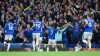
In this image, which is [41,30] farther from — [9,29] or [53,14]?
[9,29]

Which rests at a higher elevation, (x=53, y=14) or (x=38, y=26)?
(x=53, y=14)

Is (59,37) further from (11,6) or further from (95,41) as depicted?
(11,6)

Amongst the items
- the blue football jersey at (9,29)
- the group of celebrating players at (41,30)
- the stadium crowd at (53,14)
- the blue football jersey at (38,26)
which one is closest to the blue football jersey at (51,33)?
the group of celebrating players at (41,30)

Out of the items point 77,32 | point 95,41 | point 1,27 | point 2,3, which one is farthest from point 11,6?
point 95,41

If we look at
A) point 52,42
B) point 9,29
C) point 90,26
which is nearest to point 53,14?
point 52,42

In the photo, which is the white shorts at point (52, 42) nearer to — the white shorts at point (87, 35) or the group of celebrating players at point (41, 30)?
the group of celebrating players at point (41, 30)

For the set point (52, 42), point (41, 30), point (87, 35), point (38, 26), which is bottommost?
point (52, 42)

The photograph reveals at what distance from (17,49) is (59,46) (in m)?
1.09

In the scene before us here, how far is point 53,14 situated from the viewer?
26.2 feet

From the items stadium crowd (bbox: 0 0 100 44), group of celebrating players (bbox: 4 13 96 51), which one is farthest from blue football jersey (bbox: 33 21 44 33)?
stadium crowd (bbox: 0 0 100 44)

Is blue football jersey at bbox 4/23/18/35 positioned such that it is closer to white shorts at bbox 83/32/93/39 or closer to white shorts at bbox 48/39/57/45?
white shorts at bbox 48/39/57/45

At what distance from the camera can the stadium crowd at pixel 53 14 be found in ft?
24.9

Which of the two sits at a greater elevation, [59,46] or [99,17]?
[99,17]

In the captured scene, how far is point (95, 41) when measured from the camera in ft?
24.3
